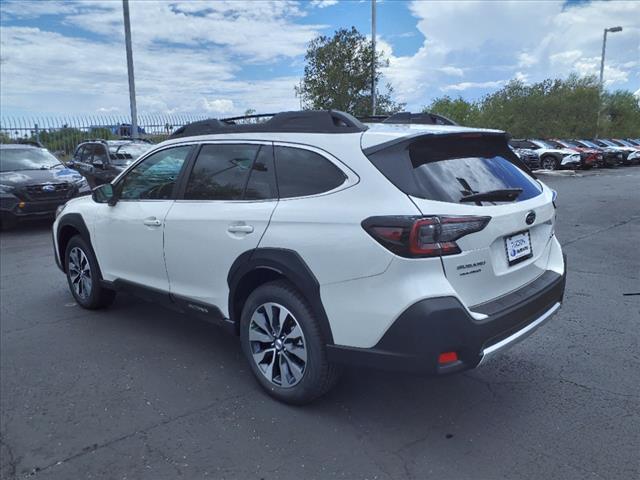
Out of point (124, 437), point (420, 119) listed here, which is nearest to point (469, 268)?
point (420, 119)

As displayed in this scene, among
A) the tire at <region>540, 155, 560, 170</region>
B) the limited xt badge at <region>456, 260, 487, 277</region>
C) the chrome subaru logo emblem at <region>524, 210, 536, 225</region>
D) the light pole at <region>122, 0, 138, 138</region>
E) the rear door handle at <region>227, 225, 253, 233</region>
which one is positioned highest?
the light pole at <region>122, 0, 138, 138</region>

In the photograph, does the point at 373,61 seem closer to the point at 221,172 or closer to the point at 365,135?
the point at 221,172

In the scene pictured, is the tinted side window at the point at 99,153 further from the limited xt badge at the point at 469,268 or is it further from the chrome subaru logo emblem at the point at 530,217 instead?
the limited xt badge at the point at 469,268

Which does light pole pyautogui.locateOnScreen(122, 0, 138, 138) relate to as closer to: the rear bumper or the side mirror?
the side mirror

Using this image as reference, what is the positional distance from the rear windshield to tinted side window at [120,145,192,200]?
1.88m

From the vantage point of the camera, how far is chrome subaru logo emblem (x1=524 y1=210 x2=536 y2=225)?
319 centimetres

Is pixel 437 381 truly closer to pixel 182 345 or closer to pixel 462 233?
pixel 462 233

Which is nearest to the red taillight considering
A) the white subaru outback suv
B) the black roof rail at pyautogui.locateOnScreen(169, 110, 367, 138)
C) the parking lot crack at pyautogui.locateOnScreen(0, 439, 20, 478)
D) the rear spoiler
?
the white subaru outback suv

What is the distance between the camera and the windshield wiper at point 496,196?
2.96 m

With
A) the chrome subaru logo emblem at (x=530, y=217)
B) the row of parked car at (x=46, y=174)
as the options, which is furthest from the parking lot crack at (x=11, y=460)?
the row of parked car at (x=46, y=174)

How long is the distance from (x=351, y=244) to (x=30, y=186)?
9.34 metres

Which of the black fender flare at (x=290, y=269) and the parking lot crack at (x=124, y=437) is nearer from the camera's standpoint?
the parking lot crack at (x=124, y=437)

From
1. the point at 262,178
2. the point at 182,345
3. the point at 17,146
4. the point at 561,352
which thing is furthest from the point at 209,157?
the point at 17,146

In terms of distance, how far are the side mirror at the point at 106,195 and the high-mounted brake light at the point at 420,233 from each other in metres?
2.84
